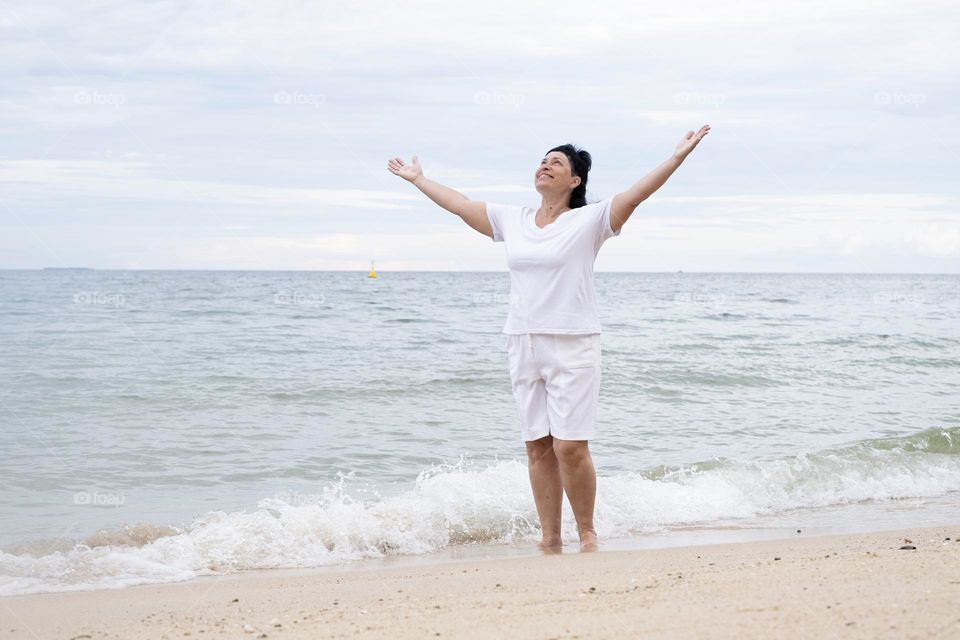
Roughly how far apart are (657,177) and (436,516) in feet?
9.17

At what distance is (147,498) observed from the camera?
6781mm

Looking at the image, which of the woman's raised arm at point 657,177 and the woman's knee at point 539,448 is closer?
the woman's raised arm at point 657,177

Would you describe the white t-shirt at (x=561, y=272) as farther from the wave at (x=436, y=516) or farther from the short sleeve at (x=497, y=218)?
the wave at (x=436, y=516)

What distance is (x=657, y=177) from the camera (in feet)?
14.1

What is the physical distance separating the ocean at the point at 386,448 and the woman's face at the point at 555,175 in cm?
224

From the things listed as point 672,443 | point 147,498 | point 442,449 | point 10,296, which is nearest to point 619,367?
point 672,443

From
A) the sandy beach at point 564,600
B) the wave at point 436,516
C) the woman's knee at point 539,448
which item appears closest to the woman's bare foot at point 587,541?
the sandy beach at point 564,600

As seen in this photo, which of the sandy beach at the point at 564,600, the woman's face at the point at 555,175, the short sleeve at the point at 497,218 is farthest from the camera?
the short sleeve at the point at 497,218

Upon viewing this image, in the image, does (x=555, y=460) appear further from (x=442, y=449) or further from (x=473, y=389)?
(x=473, y=389)

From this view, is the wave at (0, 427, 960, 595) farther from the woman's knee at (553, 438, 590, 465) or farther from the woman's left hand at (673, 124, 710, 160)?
the woman's left hand at (673, 124, 710, 160)

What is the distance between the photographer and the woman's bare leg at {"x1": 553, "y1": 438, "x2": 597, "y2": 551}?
4.81 meters

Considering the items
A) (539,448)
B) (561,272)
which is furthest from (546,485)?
(561,272)

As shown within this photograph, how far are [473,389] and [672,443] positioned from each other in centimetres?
362

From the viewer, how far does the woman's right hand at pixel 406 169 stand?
16.6 feet
